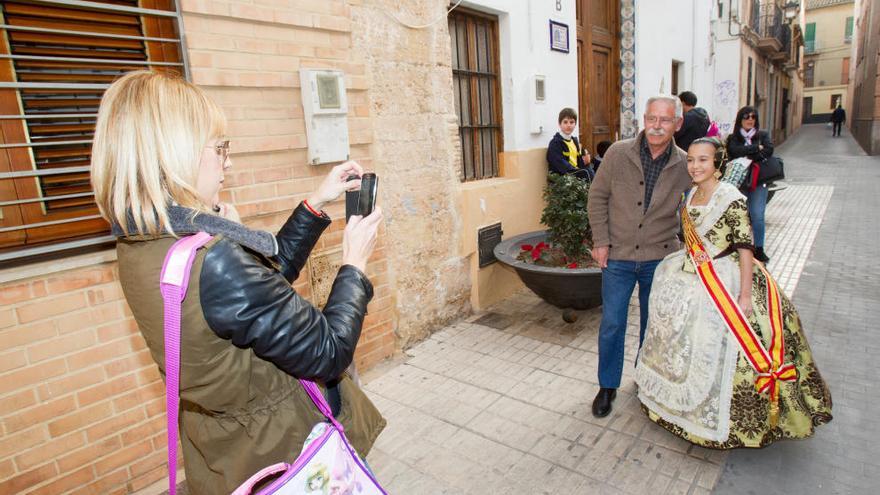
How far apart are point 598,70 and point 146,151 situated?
7003mm

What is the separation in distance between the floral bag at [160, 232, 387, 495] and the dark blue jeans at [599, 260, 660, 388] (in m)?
2.15

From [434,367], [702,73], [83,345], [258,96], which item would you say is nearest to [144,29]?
[258,96]

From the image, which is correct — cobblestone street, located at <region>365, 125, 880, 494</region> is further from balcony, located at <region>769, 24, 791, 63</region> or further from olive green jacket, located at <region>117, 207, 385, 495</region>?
balcony, located at <region>769, 24, 791, 63</region>

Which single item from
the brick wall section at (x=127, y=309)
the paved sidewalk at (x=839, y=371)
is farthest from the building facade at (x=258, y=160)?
the paved sidewalk at (x=839, y=371)

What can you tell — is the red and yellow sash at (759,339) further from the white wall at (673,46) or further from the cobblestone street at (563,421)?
the white wall at (673,46)

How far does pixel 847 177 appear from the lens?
43.2ft

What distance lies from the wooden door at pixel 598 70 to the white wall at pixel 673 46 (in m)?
0.32

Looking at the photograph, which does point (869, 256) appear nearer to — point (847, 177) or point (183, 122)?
point (183, 122)

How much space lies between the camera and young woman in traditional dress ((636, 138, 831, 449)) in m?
2.65

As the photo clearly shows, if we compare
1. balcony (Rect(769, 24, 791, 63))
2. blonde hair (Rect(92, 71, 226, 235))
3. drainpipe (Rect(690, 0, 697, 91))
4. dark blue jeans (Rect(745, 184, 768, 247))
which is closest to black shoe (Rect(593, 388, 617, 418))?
blonde hair (Rect(92, 71, 226, 235))

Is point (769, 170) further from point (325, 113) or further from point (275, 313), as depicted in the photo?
point (275, 313)

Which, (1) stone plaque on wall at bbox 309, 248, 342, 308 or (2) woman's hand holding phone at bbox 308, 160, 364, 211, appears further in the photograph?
(1) stone plaque on wall at bbox 309, 248, 342, 308

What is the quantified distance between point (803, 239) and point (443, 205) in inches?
229

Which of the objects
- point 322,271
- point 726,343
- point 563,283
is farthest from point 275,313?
point 563,283
